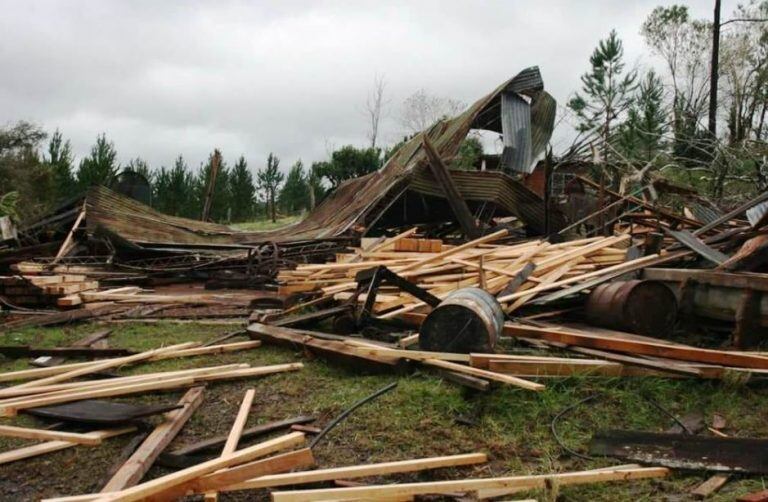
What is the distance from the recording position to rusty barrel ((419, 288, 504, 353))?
4.16 metres

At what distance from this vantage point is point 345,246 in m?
11.8

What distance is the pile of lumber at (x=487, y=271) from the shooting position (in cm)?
585

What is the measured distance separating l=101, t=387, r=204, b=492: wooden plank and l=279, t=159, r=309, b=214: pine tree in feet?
98.5

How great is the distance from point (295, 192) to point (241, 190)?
434 centimetres

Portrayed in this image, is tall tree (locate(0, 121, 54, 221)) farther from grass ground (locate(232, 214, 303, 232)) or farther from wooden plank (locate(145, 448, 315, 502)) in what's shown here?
wooden plank (locate(145, 448, 315, 502))

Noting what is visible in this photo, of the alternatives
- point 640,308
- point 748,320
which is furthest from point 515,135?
point 748,320

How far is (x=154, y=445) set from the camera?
9.89ft

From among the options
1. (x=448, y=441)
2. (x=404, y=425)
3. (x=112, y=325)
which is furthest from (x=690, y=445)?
(x=112, y=325)

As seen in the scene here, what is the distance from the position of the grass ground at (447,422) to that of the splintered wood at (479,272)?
164cm

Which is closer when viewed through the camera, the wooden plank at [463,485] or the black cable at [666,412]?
the wooden plank at [463,485]

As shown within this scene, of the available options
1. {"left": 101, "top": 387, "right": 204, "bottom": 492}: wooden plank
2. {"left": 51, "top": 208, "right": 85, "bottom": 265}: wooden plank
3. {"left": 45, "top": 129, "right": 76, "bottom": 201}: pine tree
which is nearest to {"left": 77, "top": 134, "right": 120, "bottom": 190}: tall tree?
{"left": 45, "top": 129, "right": 76, "bottom": 201}: pine tree

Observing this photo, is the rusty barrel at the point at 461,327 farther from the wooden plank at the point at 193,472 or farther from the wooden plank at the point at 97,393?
the wooden plank at the point at 97,393

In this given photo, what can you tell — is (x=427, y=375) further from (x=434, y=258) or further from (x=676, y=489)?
(x=434, y=258)

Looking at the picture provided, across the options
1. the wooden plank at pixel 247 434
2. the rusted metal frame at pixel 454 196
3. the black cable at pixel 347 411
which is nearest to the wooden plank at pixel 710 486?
the black cable at pixel 347 411
